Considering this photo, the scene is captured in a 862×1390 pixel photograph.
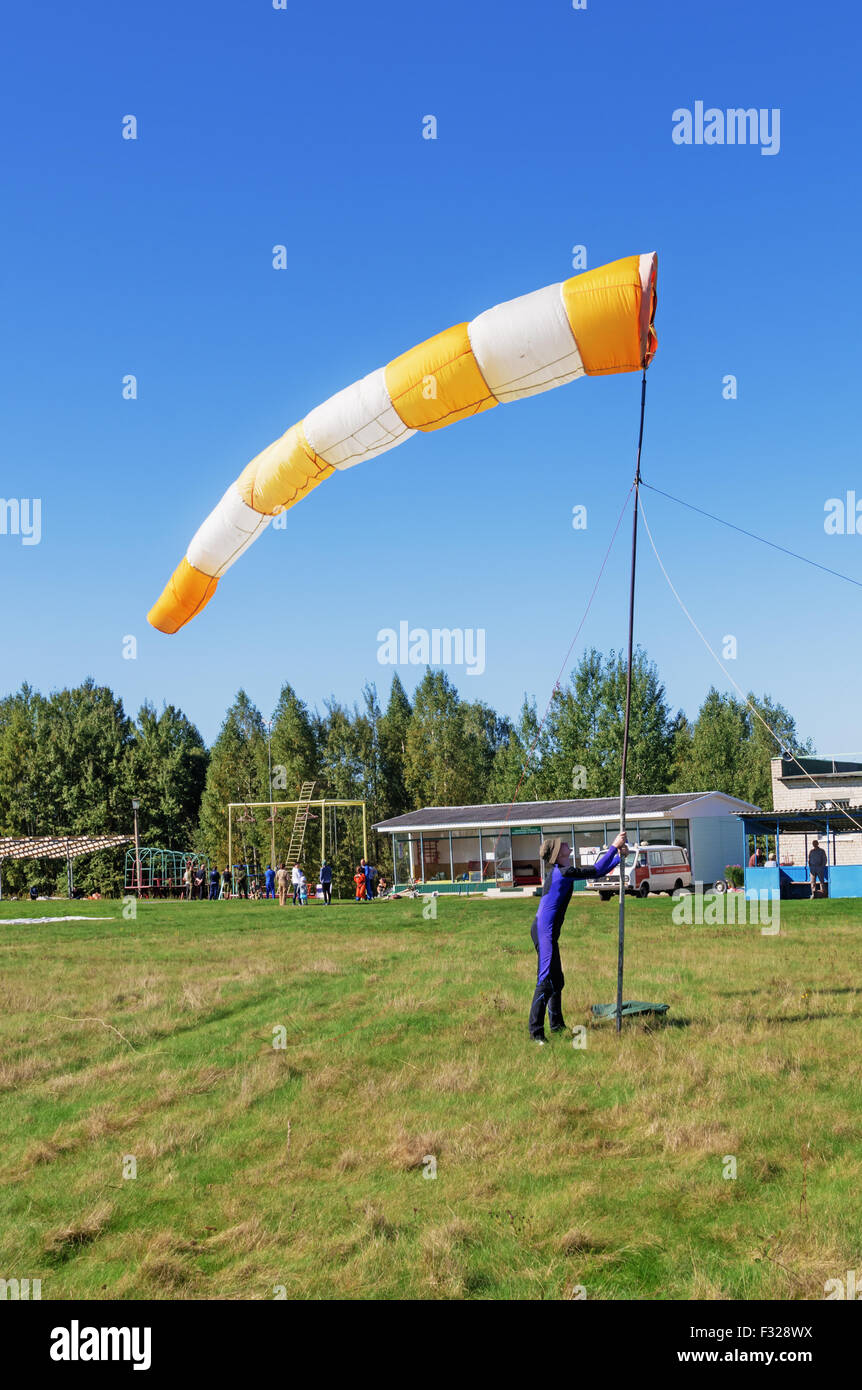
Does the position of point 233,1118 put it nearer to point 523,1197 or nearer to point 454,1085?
point 454,1085

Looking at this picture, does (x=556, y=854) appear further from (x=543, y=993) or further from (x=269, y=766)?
(x=269, y=766)

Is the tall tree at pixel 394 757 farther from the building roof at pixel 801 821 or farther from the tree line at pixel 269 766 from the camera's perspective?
the building roof at pixel 801 821

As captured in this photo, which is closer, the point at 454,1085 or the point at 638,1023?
the point at 454,1085

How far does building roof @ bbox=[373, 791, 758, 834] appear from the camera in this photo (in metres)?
49.9

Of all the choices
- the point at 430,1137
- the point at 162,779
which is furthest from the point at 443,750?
the point at 430,1137

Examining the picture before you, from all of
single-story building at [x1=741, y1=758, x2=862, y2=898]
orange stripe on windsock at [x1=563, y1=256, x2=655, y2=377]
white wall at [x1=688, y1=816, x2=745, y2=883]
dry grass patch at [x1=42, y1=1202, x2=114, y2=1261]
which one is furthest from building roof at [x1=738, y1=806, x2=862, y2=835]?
dry grass patch at [x1=42, y1=1202, x2=114, y2=1261]

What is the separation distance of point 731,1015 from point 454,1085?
4.15 metres

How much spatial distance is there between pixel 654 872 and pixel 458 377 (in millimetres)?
33417

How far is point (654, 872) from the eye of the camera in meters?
42.4

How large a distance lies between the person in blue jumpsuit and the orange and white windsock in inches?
192
